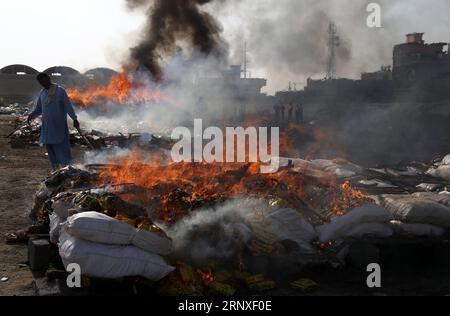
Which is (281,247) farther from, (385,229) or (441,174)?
(441,174)

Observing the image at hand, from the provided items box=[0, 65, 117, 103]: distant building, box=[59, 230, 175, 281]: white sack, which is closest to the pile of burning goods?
box=[59, 230, 175, 281]: white sack

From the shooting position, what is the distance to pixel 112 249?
3535 millimetres

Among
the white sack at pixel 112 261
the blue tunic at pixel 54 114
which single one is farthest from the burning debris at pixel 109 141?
the white sack at pixel 112 261

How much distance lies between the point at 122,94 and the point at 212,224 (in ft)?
68.8

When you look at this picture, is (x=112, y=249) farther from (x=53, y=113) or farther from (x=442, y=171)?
(x=442, y=171)

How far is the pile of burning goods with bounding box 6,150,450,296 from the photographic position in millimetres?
3559

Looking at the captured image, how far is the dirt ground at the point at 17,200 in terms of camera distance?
388cm

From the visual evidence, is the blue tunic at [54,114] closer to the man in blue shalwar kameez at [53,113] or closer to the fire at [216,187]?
the man in blue shalwar kameez at [53,113]

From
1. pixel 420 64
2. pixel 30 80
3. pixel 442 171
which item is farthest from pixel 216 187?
pixel 30 80

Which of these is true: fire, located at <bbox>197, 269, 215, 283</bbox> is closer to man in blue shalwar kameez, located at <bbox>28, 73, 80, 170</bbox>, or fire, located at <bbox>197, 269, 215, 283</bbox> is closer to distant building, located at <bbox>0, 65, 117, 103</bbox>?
man in blue shalwar kameez, located at <bbox>28, 73, 80, 170</bbox>

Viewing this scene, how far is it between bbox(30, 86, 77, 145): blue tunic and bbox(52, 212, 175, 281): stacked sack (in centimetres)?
345

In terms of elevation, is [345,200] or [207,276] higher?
[345,200]

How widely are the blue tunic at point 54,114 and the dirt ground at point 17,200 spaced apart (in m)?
1.06
